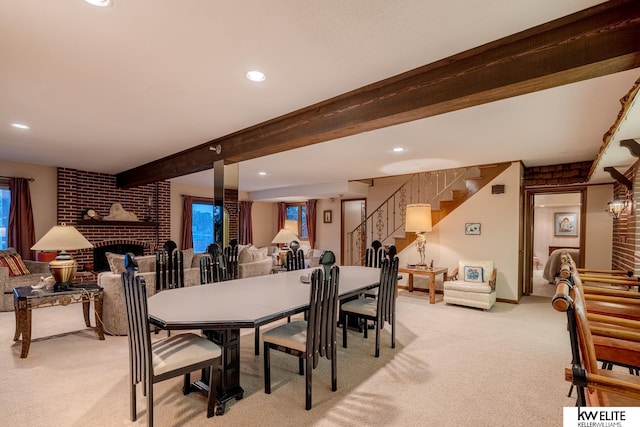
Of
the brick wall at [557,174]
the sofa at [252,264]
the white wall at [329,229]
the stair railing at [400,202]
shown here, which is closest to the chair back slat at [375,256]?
the sofa at [252,264]

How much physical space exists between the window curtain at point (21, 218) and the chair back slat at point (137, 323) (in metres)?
5.57

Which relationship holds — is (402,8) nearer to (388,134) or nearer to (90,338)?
(388,134)

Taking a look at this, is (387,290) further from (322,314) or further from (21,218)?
(21,218)

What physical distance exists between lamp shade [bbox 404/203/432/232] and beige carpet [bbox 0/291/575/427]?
7.05ft

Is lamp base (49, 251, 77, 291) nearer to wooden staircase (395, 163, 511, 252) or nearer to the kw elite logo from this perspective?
the kw elite logo

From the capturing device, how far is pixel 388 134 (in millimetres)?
3809

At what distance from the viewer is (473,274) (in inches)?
205

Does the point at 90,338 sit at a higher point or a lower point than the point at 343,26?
lower

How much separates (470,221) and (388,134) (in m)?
2.99

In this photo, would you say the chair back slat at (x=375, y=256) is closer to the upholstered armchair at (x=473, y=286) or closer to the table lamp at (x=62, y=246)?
the upholstered armchair at (x=473, y=286)

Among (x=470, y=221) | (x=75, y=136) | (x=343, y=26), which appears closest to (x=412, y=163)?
(x=470, y=221)

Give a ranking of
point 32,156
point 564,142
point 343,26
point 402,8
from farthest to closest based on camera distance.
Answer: point 32,156 < point 564,142 < point 343,26 < point 402,8

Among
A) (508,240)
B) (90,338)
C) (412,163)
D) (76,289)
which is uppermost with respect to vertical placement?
(412,163)

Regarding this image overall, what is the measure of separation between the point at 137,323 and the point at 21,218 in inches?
227
